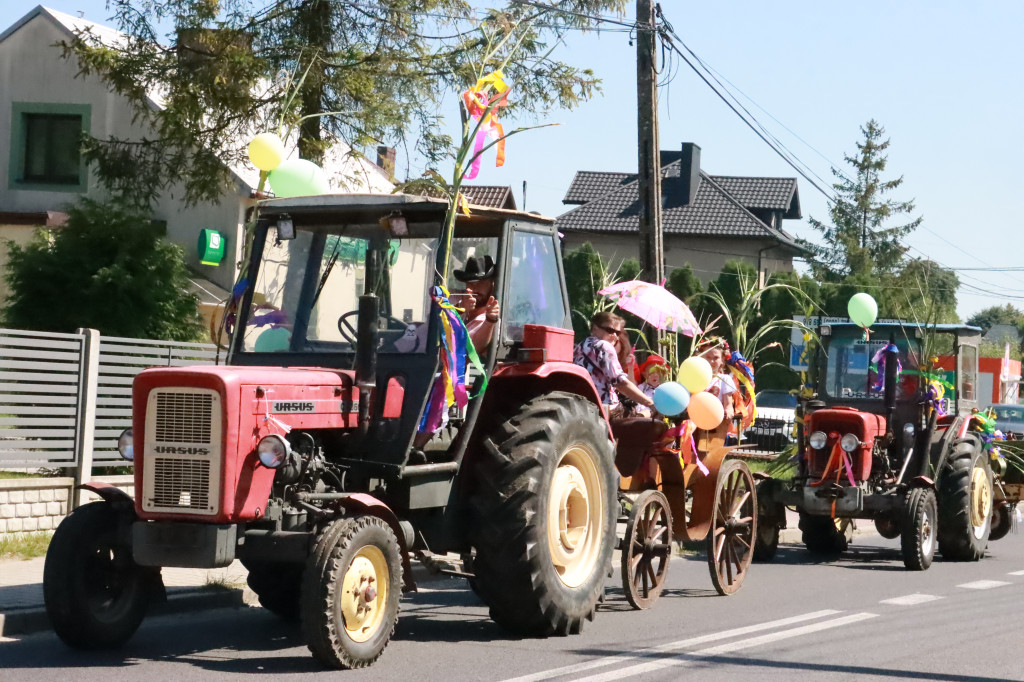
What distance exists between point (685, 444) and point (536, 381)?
2.32 m

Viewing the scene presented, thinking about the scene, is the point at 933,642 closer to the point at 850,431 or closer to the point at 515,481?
the point at 515,481

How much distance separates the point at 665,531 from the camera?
32.5ft

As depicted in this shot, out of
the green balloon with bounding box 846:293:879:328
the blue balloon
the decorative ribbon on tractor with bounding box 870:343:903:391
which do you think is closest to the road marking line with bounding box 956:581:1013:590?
the decorative ribbon on tractor with bounding box 870:343:903:391

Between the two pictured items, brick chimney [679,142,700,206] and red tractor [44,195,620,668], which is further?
brick chimney [679,142,700,206]

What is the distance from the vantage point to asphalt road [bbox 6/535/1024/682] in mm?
7043

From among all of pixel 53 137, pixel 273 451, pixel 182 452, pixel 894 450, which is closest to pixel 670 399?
pixel 273 451

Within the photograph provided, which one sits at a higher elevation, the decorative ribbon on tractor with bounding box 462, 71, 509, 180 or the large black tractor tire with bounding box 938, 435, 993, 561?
the decorative ribbon on tractor with bounding box 462, 71, 509, 180

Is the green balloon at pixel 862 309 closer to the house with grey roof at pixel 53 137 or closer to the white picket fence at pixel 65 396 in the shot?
the white picket fence at pixel 65 396

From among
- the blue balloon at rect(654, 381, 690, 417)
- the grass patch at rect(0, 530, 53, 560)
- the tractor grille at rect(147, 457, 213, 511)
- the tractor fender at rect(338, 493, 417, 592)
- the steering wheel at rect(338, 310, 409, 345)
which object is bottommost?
the grass patch at rect(0, 530, 53, 560)

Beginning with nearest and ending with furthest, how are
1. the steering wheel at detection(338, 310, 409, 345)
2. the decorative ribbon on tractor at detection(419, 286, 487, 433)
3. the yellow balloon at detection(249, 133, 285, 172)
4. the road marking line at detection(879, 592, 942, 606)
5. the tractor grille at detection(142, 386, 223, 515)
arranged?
the tractor grille at detection(142, 386, 223, 515) < the decorative ribbon on tractor at detection(419, 286, 487, 433) < the steering wheel at detection(338, 310, 409, 345) < the yellow balloon at detection(249, 133, 285, 172) < the road marking line at detection(879, 592, 942, 606)

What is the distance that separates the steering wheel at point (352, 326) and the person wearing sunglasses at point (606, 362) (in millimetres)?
2157

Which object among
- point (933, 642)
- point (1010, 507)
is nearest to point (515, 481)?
point (933, 642)

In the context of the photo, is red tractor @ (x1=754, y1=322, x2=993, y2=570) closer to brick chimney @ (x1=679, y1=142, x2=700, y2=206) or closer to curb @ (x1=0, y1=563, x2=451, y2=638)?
curb @ (x1=0, y1=563, x2=451, y2=638)

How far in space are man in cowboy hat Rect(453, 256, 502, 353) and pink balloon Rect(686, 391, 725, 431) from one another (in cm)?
281
